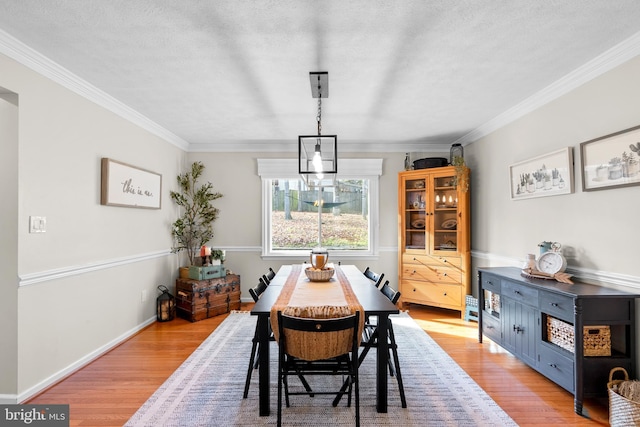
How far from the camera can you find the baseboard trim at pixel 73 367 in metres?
2.30

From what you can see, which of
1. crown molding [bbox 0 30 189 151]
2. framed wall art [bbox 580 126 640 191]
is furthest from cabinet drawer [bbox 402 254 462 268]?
crown molding [bbox 0 30 189 151]

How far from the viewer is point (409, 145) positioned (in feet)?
16.5

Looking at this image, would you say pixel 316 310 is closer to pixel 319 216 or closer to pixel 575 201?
pixel 575 201

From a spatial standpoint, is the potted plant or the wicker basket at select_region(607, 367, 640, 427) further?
the potted plant

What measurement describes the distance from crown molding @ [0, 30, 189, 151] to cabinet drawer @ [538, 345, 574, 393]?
4298 millimetres

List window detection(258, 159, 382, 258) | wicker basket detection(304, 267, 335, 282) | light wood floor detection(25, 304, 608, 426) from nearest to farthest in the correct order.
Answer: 1. light wood floor detection(25, 304, 608, 426)
2. wicker basket detection(304, 267, 335, 282)
3. window detection(258, 159, 382, 258)

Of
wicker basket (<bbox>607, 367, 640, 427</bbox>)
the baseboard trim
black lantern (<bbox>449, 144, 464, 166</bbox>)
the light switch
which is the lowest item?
the baseboard trim

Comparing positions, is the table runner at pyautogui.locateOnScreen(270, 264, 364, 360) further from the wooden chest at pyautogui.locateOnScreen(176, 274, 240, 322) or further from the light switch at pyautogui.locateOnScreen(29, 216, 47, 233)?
the wooden chest at pyautogui.locateOnScreen(176, 274, 240, 322)

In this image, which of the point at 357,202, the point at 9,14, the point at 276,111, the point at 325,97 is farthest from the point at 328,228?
the point at 9,14

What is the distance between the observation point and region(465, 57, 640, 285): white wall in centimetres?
226

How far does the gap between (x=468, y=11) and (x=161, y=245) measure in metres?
4.11

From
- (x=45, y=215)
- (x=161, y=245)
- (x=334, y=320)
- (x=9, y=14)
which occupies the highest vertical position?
(x=9, y=14)

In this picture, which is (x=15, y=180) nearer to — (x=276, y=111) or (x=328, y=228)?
(x=276, y=111)

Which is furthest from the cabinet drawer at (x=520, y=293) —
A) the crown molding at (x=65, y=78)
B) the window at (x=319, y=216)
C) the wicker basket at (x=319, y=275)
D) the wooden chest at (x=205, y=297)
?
the crown molding at (x=65, y=78)
